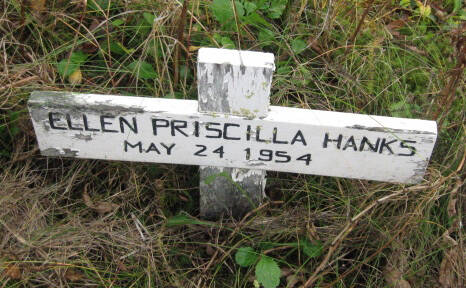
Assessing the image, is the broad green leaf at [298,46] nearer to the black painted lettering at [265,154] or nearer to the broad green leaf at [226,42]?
the broad green leaf at [226,42]

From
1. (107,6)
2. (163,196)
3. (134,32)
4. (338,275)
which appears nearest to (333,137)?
(338,275)

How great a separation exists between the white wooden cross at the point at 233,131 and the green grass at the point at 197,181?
204mm

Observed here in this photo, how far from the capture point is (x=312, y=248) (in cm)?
158

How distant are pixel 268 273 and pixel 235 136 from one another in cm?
44

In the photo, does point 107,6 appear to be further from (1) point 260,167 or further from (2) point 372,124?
(2) point 372,124

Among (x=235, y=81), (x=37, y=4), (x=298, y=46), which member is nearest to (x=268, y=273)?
(x=235, y=81)

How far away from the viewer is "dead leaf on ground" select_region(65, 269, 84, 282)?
150cm

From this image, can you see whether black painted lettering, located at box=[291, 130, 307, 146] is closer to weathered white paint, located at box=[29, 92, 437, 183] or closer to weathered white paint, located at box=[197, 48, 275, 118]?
weathered white paint, located at box=[29, 92, 437, 183]

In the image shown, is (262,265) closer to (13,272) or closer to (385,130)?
(385,130)

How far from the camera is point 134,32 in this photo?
192 cm

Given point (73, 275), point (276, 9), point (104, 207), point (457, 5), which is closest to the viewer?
point (73, 275)

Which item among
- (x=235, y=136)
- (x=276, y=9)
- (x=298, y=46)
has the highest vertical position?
(x=276, y=9)

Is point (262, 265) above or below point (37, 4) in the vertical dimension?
below

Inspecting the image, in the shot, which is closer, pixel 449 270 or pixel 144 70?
pixel 449 270
